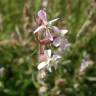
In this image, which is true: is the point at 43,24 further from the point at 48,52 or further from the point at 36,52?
the point at 36,52

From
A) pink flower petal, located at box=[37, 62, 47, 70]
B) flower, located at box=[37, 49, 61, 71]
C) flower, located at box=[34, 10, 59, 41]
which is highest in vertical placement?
flower, located at box=[34, 10, 59, 41]

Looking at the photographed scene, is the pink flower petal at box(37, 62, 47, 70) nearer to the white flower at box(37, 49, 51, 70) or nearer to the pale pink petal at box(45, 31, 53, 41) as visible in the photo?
the white flower at box(37, 49, 51, 70)

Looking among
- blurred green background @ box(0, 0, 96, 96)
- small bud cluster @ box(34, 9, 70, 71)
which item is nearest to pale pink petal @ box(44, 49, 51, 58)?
small bud cluster @ box(34, 9, 70, 71)

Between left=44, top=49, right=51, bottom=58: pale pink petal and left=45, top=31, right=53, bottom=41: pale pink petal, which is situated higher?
left=44, top=49, right=51, bottom=58: pale pink petal

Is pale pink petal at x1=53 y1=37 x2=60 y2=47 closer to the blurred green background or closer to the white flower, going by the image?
the white flower

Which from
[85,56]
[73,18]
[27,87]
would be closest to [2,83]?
[27,87]

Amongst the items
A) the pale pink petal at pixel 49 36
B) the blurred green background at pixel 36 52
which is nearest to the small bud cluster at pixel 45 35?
the pale pink petal at pixel 49 36

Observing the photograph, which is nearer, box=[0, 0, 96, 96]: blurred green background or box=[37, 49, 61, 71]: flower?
box=[37, 49, 61, 71]: flower

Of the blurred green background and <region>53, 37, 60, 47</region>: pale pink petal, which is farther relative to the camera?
the blurred green background

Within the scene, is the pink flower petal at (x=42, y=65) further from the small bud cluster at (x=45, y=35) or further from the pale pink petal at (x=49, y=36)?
the pale pink petal at (x=49, y=36)
